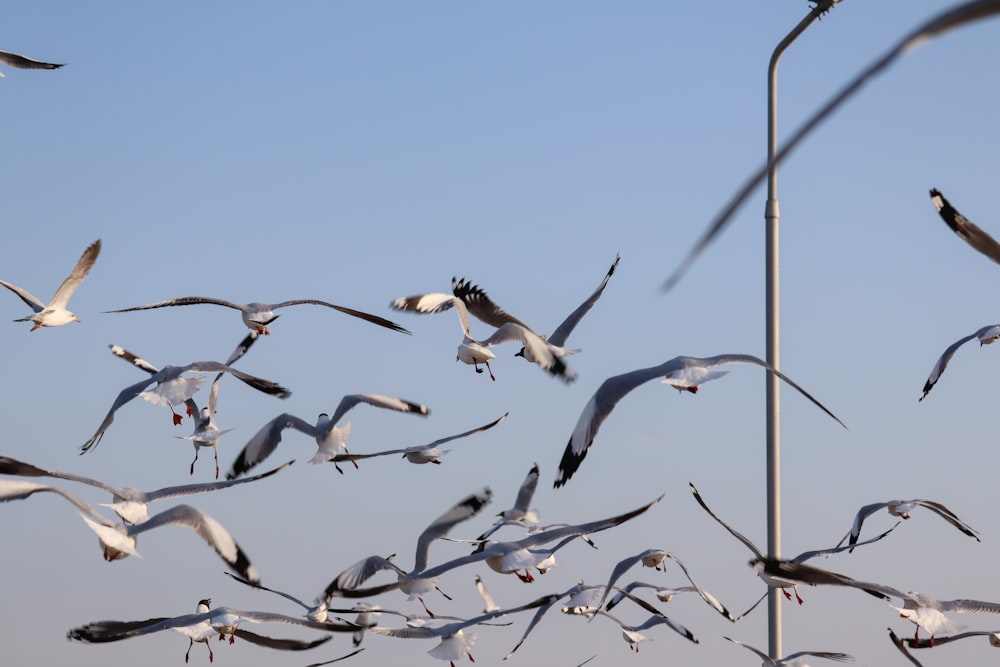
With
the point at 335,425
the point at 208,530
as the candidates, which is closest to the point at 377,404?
the point at 335,425

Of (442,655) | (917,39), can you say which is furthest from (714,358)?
(917,39)

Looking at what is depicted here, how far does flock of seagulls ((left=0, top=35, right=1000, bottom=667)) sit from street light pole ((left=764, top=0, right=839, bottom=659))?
321 millimetres

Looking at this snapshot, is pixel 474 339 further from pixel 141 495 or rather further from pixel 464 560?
pixel 141 495

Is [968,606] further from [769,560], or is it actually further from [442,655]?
[442,655]

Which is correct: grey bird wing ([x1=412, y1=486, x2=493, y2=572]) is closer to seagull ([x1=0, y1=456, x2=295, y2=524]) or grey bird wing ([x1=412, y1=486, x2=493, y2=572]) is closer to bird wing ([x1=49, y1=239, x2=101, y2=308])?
seagull ([x1=0, y1=456, x2=295, y2=524])

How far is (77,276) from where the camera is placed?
50.0 feet

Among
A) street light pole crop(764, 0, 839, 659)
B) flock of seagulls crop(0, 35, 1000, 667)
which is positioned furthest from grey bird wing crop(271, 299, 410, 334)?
street light pole crop(764, 0, 839, 659)

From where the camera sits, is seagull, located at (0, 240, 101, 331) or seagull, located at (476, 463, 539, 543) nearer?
seagull, located at (476, 463, 539, 543)

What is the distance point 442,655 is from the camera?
11.6m

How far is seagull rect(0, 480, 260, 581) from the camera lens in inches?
362

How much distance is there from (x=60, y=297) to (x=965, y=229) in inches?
390

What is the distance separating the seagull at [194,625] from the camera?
10.8 meters

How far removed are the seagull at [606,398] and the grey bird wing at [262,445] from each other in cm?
290

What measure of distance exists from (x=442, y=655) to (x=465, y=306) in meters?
3.29
